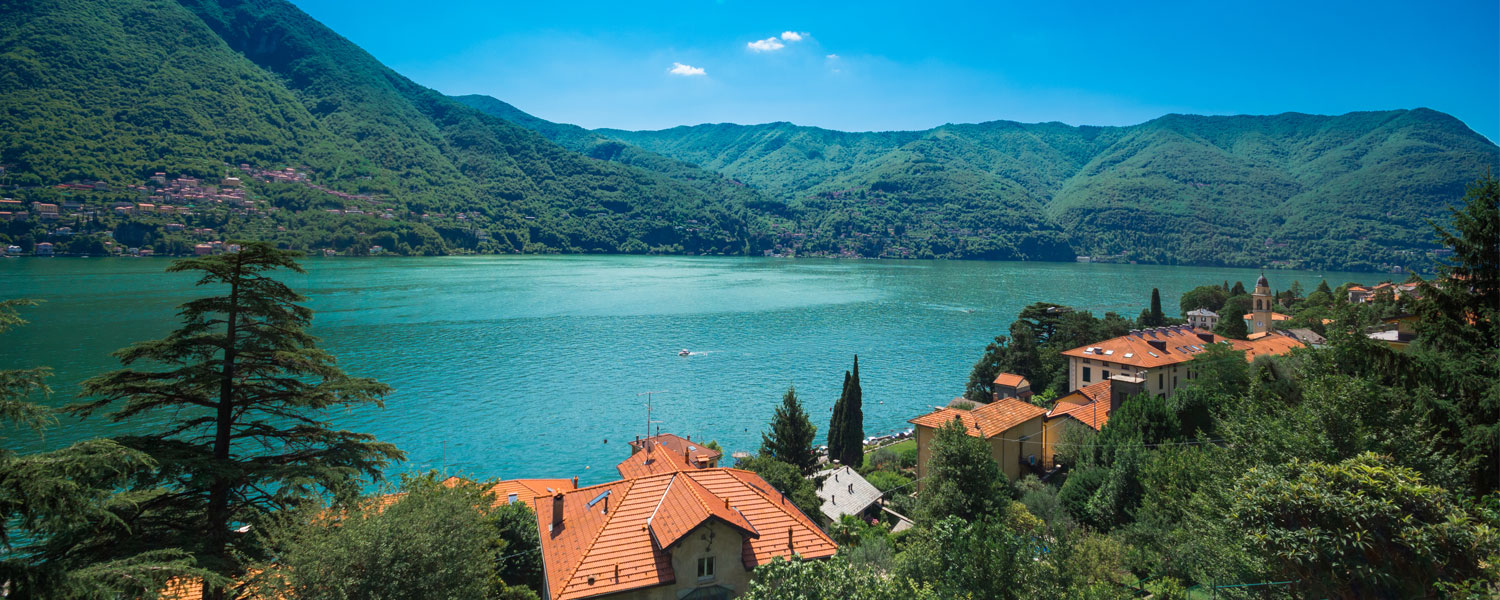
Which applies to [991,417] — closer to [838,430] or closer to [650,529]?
[838,430]

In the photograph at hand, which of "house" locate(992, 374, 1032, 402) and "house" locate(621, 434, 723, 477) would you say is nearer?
"house" locate(621, 434, 723, 477)

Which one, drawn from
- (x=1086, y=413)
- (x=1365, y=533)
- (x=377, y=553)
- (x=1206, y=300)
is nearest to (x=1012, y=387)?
(x=1086, y=413)

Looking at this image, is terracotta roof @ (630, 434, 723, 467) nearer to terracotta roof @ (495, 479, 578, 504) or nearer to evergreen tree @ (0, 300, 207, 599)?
terracotta roof @ (495, 479, 578, 504)

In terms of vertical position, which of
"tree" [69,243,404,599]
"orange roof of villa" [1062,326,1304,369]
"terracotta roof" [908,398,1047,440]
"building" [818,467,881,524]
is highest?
"tree" [69,243,404,599]

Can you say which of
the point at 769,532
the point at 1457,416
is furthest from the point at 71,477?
the point at 1457,416

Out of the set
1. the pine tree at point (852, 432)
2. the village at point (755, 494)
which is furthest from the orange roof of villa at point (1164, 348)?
the pine tree at point (852, 432)

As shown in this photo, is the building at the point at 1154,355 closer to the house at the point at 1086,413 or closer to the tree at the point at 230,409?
the house at the point at 1086,413

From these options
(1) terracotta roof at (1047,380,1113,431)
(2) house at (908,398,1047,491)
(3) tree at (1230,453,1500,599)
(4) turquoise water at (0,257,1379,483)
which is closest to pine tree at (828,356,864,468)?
(2) house at (908,398,1047,491)

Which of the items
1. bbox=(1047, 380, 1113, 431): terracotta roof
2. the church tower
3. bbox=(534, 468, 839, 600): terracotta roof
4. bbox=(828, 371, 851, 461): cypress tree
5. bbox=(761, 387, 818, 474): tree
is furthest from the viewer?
the church tower
